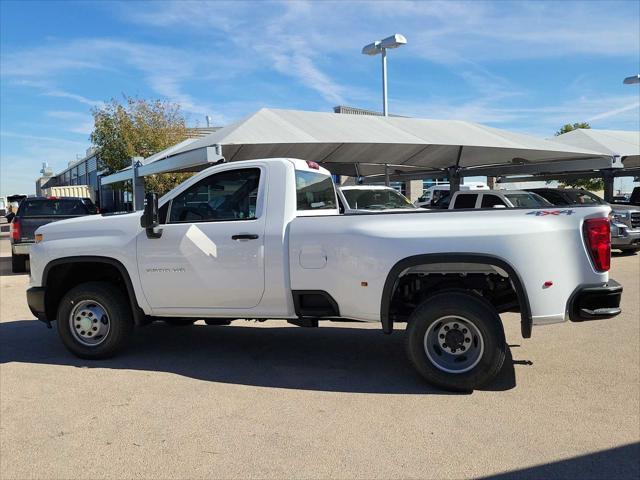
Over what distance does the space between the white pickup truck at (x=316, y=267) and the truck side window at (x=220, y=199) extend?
11mm

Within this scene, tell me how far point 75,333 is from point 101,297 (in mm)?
491

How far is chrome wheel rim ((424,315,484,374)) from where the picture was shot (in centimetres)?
479

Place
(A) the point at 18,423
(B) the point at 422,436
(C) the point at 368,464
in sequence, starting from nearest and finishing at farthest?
(C) the point at 368,464
(B) the point at 422,436
(A) the point at 18,423

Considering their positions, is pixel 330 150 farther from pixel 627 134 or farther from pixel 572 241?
pixel 627 134

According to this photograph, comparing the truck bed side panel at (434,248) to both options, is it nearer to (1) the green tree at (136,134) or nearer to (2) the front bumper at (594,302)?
(2) the front bumper at (594,302)

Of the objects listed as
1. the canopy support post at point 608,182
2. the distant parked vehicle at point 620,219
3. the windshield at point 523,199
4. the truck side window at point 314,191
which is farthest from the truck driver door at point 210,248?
the canopy support post at point 608,182

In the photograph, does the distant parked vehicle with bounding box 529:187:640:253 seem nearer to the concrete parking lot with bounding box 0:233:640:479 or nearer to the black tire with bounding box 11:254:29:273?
the concrete parking lot with bounding box 0:233:640:479

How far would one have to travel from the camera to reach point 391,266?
4.80m

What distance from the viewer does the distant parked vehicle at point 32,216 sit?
1285 centimetres

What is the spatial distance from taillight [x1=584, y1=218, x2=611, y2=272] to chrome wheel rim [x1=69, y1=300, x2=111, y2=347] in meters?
4.56

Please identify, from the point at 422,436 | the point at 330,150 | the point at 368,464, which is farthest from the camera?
the point at 330,150

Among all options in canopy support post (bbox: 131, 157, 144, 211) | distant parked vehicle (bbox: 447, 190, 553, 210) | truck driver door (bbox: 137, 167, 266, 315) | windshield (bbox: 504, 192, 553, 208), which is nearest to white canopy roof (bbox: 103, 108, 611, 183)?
canopy support post (bbox: 131, 157, 144, 211)

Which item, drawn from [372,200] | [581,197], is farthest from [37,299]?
[581,197]

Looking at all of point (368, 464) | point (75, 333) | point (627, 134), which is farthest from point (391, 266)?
point (627, 134)
